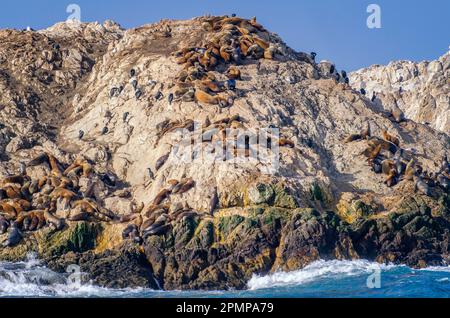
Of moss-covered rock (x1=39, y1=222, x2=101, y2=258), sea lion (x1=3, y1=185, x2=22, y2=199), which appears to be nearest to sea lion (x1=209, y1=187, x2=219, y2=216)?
moss-covered rock (x1=39, y1=222, x2=101, y2=258)

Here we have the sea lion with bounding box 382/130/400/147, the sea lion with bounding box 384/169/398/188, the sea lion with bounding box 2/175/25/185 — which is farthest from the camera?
the sea lion with bounding box 382/130/400/147

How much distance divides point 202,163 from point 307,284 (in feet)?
26.8

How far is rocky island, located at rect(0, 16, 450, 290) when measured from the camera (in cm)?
4084

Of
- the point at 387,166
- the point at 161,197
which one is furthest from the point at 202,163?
the point at 387,166

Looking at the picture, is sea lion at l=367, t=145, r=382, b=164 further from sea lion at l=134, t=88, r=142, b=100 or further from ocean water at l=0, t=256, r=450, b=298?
sea lion at l=134, t=88, r=142, b=100

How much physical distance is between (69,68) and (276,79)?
42.7 ft

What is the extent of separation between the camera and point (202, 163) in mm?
44281

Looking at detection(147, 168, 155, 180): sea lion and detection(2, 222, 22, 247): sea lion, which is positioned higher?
detection(147, 168, 155, 180): sea lion

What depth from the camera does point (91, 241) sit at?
139 ft

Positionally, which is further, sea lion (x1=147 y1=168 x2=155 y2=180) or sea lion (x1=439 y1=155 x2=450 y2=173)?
sea lion (x1=439 y1=155 x2=450 y2=173)

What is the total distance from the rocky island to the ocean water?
23.3 inches

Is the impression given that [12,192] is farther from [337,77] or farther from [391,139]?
[337,77]
